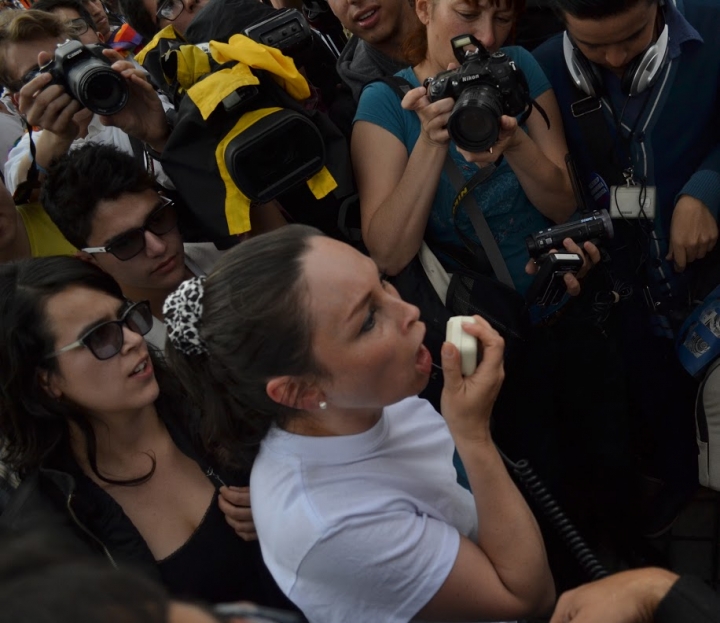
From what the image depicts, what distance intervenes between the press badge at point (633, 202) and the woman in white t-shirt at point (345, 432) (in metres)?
1.03

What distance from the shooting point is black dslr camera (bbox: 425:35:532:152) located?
80.9 inches

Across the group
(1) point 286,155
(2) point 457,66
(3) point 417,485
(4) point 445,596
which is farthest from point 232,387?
(2) point 457,66

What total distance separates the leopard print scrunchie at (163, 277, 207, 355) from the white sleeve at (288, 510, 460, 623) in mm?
435

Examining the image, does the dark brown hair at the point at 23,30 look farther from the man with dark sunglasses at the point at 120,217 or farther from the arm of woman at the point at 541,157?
the arm of woman at the point at 541,157

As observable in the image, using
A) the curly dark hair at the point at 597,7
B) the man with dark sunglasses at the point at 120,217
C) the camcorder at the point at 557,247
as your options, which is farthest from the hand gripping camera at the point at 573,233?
the man with dark sunglasses at the point at 120,217

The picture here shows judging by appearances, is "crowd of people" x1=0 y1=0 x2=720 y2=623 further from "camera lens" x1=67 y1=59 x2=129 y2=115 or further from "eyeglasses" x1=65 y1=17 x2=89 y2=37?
"eyeglasses" x1=65 y1=17 x2=89 y2=37

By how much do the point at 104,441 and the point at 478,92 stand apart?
129 centimetres

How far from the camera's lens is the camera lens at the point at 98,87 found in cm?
232

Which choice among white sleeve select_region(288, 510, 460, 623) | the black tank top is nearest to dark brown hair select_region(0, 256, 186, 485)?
the black tank top

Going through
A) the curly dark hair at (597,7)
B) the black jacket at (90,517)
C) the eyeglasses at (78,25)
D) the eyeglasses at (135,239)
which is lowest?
the black jacket at (90,517)

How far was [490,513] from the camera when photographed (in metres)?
1.52

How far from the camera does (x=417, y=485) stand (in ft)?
5.19

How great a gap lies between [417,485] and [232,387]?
0.41 meters

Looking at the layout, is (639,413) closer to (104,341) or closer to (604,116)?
(604,116)
